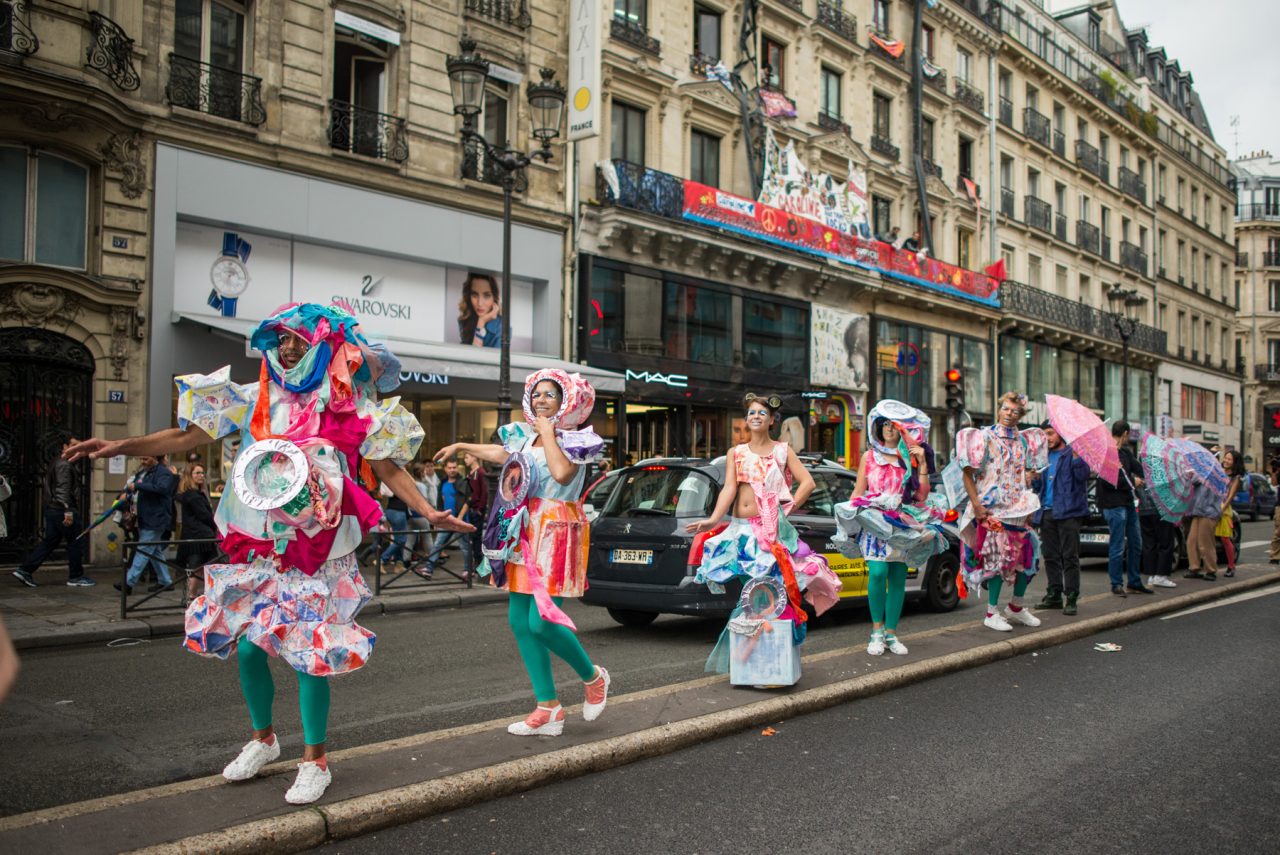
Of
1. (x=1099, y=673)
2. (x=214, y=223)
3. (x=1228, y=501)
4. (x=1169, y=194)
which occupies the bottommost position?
(x=1099, y=673)

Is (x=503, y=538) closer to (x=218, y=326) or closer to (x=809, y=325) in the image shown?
(x=218, y=326)

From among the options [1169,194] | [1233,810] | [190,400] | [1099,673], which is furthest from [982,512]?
[1169,194]

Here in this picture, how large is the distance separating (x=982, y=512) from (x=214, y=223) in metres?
12.2

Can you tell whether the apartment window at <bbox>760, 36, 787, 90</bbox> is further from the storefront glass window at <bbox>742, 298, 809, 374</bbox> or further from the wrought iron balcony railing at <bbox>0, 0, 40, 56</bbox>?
the wrought iron balcony railing at <bbox>0, 0, 40, 56</bbox>

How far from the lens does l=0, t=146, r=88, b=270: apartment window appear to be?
13.4 metres

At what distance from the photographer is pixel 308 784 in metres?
3.97

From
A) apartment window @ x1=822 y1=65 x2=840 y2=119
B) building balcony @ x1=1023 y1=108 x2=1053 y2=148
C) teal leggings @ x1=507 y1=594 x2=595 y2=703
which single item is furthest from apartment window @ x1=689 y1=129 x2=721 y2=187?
teal leggings @ x1=507 y1=594 x2=595 y2=703

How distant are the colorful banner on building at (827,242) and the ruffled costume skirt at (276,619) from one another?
19244 mm

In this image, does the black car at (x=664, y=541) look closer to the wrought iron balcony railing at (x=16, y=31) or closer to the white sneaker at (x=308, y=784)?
the white sneaker at (x=308, y=784)

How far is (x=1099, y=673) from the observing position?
7031 mm

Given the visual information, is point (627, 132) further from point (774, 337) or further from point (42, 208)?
point (42, 208)

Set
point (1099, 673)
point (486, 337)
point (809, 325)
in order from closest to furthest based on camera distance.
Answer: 1. point (1099, 673)
2. point (486, 337)
3. point (809, 325)

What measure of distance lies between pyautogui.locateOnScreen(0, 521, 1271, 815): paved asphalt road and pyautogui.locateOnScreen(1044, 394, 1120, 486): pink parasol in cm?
186

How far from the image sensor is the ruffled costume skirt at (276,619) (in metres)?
4.03
